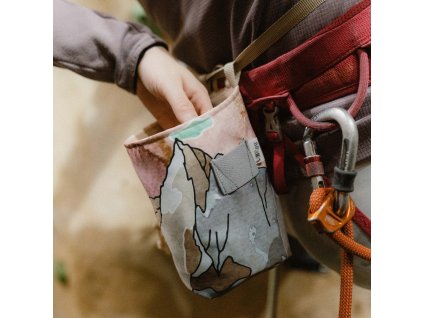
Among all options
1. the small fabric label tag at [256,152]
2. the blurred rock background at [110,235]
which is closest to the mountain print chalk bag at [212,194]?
the small fabric label tag at [256,152]

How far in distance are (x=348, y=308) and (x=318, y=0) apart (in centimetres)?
32

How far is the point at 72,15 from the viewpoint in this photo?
20.3 inches

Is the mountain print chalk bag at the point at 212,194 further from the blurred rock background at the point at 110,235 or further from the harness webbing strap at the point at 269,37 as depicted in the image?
the blurred rock background at the point at 110,235

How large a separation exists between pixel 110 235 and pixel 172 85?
0.40 meters

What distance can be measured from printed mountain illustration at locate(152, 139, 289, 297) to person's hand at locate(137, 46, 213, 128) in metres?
0.08

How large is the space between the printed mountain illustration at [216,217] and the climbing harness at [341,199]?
7 centimetres

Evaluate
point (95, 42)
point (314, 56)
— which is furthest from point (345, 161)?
point (95, 42)

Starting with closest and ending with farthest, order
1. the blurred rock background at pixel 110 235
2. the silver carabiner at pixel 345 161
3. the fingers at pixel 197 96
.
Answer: the silver carabiner at pixel 345 161, the fingers at pixel 197 96, the blurred rock background at pixel 110 235

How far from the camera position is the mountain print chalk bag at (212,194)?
410mm

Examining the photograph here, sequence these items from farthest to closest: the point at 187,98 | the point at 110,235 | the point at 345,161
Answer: the point at 110,235 < the point at 187,98 < the point at 345,161

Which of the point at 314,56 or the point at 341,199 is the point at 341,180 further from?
the point at 314,56

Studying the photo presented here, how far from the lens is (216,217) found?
42cm

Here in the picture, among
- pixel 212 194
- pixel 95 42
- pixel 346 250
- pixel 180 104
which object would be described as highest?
→ pixel 95 42
